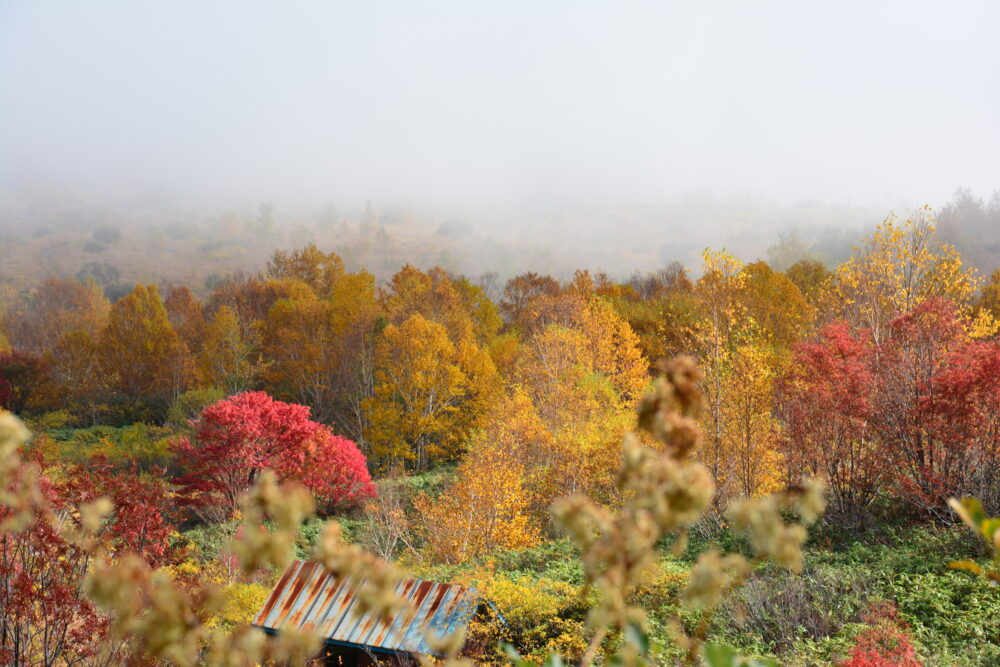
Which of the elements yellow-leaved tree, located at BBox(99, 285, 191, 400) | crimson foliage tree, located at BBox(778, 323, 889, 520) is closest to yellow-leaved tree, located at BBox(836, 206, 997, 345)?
crimson foliage tree, located at BBox(778, 323, 889, 520)

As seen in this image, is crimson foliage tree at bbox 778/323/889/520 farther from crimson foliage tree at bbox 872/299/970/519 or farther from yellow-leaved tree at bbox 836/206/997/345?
Answer: yellow-leaved tree at bbox 836/206/997/345

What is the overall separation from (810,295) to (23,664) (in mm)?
37028

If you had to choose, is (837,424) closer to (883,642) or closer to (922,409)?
(922,409)

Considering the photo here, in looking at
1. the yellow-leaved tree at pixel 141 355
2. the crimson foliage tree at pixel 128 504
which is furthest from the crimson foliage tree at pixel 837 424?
the yellow-leaved tree at pixel 141 355

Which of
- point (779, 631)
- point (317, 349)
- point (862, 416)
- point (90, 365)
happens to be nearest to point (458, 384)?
point (317, 349)

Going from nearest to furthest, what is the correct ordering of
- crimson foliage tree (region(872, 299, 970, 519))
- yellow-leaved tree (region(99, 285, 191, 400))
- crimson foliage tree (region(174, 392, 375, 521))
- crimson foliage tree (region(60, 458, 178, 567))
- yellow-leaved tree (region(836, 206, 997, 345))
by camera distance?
crimson foliage tree (region(60, 458, 178, 567))
crimson foliage tree (region(872, 299, 970, 519))
yellow-leaved tree (region(836, 206, 997, 345))
crimson foliage tree (region(174, 392, 375, 521))
yellow-leaved tree (region(99, 285, 191, 400))

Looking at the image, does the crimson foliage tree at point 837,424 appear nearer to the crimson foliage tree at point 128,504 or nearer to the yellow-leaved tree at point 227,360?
the crimson foliage tree at point 128,504

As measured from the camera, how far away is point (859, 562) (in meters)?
10.0

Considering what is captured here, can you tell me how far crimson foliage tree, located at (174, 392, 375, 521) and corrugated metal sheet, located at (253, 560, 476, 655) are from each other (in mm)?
9236

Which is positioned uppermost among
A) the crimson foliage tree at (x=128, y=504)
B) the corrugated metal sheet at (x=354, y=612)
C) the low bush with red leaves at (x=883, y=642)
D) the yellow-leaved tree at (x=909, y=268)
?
the yellow-leaved tree at (x=909, y=268)

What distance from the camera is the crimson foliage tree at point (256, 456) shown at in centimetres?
1872

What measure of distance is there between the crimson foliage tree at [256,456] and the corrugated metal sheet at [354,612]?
924cm

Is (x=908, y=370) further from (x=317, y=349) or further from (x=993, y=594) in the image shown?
(x=317, y=349)

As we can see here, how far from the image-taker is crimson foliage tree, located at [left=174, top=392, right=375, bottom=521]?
18.7m
